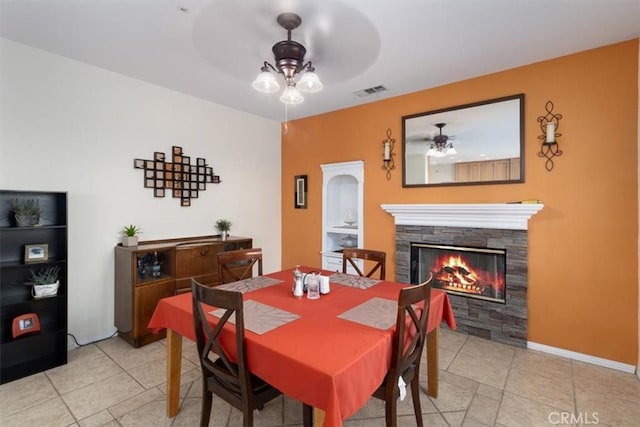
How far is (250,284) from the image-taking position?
7.59 feet

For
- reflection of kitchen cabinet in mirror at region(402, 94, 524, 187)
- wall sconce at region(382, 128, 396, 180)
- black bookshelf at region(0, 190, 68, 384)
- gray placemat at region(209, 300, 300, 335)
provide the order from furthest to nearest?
wall sconce at region(382, 128, 396, 180)
reflection of kitchen cabinet in mirror at region(402, 94, 524, 187)
black bookshelf at region(0, 190, 68, 384)
gray placemat at region(209, 300, 300, 335)

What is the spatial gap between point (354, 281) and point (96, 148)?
2.87m

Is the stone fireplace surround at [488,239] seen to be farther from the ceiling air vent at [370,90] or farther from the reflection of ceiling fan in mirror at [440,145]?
the ceiling air vent at [370,90]

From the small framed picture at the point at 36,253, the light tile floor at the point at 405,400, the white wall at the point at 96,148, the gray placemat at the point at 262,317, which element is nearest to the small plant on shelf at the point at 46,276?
the small framed picture at the point at 36,253

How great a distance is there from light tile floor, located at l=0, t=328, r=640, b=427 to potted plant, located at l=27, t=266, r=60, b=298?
0.65 meters

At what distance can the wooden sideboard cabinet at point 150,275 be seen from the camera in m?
2.95

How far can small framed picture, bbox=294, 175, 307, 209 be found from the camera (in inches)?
188

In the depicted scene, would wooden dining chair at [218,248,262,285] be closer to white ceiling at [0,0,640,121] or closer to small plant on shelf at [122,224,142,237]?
small plant on shelf at [122,224,142,237]

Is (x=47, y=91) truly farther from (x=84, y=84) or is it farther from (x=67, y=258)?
(x=67, y=258)

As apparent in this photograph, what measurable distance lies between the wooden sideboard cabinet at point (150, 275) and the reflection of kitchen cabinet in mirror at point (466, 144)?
257 centimetres

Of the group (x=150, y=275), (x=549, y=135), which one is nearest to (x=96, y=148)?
(x=150, y=275)

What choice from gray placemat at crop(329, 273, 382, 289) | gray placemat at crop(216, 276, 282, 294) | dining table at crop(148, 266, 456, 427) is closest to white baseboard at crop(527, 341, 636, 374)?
dining table at crop(148, 266, 456, 427)

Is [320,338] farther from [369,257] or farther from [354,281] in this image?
[369,257]

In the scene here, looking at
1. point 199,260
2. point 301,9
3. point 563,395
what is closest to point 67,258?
point 199,260
